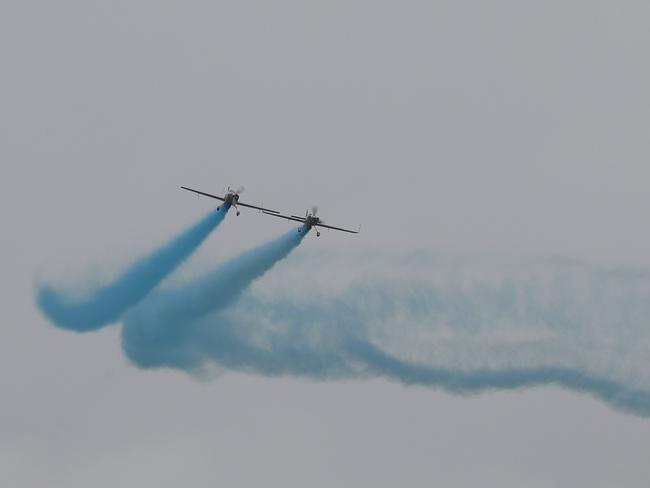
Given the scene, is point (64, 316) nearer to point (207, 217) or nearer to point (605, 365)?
point (207, 217)

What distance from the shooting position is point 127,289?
11431 cm

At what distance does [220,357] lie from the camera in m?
114

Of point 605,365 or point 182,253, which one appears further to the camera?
point 182,253

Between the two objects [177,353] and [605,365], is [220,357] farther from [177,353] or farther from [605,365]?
[605,365]

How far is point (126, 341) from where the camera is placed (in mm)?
114750

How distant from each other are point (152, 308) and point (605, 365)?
89.0 feet

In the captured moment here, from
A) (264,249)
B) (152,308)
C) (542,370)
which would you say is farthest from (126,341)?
(542,370)

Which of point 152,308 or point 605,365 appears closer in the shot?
point 605,365

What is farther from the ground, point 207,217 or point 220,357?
point 207,217

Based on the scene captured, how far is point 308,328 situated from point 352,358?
326 centimetres

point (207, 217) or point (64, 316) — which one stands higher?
point (207, 217)

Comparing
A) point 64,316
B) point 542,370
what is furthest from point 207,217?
point 542,370

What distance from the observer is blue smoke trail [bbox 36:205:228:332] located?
113 m

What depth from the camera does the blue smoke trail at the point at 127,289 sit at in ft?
370
